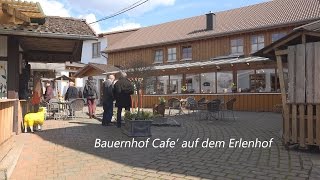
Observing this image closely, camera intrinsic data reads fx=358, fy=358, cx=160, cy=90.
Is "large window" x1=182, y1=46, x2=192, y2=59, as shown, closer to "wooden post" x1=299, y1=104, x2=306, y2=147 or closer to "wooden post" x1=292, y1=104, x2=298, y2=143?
"wooden post" x1=292, y1=104, x2=298, y2=143

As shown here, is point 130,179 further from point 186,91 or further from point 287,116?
point 186,91

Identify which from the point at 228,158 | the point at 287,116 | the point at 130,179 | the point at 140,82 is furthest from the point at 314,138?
the point at 140,82

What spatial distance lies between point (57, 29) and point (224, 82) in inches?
549

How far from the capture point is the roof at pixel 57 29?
745 cm

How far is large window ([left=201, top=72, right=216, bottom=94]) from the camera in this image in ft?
69.5

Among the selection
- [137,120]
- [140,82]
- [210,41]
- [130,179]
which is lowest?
[130,179]

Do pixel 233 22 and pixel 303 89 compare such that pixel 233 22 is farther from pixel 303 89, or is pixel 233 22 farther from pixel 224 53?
pixel 303 89

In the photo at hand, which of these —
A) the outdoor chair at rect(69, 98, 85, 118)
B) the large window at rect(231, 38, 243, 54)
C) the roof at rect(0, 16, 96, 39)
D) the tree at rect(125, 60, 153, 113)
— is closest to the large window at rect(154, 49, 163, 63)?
the large window at rect(231, 38, 243, 54)

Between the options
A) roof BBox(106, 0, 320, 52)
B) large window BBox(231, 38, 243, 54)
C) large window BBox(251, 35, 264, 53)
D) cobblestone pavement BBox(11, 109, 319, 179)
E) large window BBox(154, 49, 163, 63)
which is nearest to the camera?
cobblestone pavement BBox(11, 109, 319, 179)

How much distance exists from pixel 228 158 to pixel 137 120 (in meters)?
3.02

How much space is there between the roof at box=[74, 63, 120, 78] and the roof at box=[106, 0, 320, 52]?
212 centimetres

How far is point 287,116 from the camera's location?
750cm

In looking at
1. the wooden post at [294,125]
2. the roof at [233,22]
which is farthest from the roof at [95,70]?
the wooden post at [294,125]

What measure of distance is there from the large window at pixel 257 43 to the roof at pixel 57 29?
536 inches
